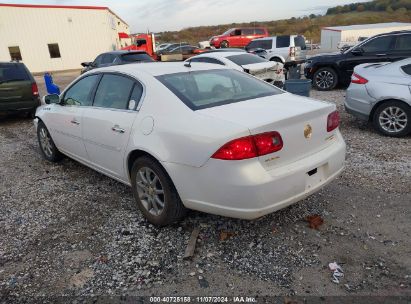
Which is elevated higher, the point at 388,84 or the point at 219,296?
the point at 388,84

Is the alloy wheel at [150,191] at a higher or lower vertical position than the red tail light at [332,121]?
lower

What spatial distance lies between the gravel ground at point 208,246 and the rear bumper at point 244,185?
0.48 metres

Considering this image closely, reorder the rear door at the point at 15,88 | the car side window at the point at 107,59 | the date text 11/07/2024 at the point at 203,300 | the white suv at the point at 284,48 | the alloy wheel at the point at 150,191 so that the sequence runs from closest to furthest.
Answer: the date text 11/07/2024 at the point at 203,300 → the alloy wheel at the point at 150,191 → the rear door at the point at 15,88 → the car side window at the point at 107,59 → the white suv at the point at 284,48

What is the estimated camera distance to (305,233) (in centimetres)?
322

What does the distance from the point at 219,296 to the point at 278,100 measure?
187 cm

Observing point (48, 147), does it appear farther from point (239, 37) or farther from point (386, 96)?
point (239, 37)

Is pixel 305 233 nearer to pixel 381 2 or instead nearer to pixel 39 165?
pixel 39 165

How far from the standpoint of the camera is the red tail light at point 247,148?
8.43ft

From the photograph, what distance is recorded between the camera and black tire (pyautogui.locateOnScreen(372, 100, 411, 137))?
5.79m

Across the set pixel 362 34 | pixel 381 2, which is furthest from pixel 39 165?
pixel 381 2

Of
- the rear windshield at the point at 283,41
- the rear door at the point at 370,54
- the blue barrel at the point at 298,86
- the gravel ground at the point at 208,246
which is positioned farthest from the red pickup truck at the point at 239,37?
the gravel ground at the point at 208,246

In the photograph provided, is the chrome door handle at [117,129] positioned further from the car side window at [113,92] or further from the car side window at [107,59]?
the car side window at [107,59]

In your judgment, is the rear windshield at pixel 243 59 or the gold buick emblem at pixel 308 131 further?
the rear windshield at pixel 243 59

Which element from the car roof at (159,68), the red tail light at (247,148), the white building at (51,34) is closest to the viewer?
the red tail light at (247,148)
